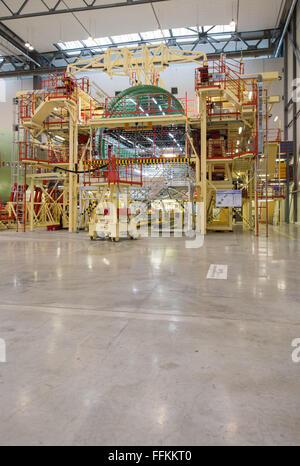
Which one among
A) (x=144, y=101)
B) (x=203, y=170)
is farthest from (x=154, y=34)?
(x=203, y=170)

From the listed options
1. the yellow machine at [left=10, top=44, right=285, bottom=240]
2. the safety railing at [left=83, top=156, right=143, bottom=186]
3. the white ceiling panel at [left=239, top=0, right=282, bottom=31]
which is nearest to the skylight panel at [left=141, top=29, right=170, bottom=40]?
the white ceiling panel at [left=239, top=0, right=282, bottom=31]

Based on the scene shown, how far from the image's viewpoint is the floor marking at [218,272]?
229 inches

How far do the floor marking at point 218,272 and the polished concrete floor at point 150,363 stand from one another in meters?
0.35

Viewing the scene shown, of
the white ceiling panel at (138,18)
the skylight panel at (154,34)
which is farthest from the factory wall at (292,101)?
the skylight panel at (154,34)

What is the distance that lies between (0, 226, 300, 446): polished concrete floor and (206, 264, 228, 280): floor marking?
35cm

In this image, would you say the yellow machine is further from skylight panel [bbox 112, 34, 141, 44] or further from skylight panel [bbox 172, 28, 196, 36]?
skylight panel [bbox 172, 28, 196, 36]

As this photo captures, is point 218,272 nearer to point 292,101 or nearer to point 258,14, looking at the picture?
point 292,101

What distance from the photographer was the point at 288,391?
2.07m

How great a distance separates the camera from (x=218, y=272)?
6.28 metres

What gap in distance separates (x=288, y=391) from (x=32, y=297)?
3.51 metres

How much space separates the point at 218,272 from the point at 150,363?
406cm

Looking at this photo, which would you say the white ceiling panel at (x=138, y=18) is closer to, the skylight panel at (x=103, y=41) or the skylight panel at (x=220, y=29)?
the skylight panel at (x=220, y=29)

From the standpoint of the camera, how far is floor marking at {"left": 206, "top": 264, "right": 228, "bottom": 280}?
5.81 m
